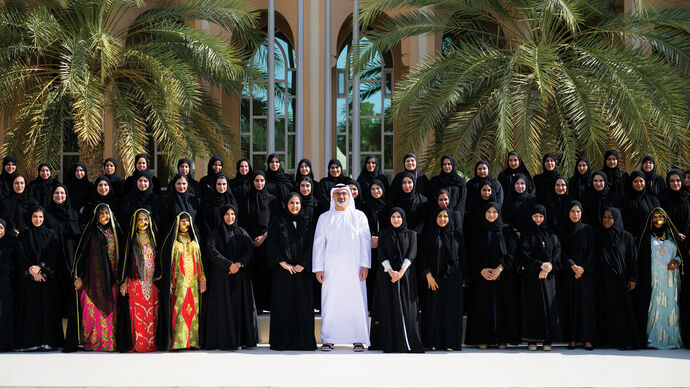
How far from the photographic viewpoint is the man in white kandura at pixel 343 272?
24.6 feet

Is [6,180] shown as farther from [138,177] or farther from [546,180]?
[546,180]

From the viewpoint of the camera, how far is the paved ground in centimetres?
569

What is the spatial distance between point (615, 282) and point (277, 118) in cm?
731

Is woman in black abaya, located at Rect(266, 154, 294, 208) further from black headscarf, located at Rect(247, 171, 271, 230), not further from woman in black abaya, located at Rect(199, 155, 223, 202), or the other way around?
woman in black abaya, located at Rect(199, 155, 223, 202)

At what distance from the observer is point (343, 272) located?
7551mm

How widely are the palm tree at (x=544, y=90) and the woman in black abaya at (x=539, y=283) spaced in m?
1.51

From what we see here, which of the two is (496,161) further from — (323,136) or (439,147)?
(323,136)

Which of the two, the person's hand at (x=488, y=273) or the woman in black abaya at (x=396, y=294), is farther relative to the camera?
the person's hand at (x=488, y=273)

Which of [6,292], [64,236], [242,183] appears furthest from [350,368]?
[6,292]

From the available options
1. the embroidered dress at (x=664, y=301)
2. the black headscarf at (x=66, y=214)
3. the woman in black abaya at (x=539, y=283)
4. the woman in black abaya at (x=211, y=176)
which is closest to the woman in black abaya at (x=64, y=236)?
the black headscarf at (x=66, y=214)

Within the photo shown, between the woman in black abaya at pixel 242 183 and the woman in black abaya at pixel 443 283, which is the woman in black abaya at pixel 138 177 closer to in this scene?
the woman in black abaya at pixel 242 183

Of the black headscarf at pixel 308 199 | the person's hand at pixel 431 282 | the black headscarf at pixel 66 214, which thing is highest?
the black headscarf at pixel 308 199

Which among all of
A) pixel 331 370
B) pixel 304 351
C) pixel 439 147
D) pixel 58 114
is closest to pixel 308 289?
pixel 304 351

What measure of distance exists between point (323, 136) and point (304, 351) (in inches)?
211
